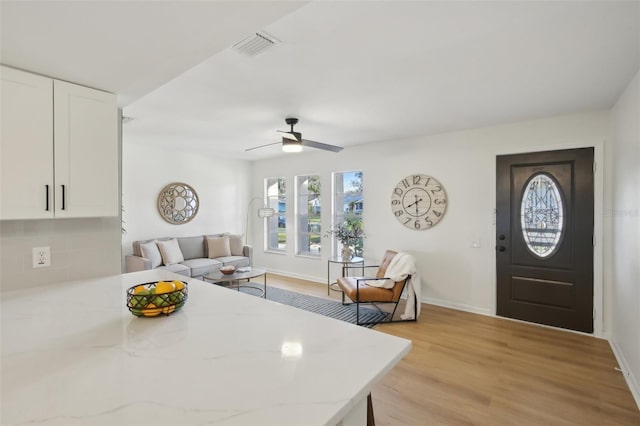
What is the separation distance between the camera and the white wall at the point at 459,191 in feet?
11.4

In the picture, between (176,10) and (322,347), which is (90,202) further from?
(322,347)

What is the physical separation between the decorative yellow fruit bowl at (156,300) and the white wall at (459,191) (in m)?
3.80

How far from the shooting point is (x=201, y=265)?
4.96 meters

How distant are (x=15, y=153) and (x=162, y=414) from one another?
1.60 m

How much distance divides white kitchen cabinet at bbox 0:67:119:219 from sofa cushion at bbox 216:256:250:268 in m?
3.65

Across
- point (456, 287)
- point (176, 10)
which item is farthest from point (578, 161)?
point (176, 10)

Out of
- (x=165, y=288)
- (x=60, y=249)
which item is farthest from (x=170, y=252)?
(x=165, y=288)

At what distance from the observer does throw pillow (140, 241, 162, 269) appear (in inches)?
184

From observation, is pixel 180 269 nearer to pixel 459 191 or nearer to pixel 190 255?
pixel 190 255

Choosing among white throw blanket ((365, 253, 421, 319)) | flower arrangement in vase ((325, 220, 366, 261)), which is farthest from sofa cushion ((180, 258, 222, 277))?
white throw blanket ((365, 253, 421, 319))

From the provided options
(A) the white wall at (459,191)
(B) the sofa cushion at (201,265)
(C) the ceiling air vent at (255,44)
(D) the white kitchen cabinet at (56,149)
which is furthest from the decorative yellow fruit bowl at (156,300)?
(A) the white wall at (459,191)

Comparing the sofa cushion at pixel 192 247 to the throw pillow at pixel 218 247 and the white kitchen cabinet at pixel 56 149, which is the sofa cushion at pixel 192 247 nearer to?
the throw pillow at pixel 218 247

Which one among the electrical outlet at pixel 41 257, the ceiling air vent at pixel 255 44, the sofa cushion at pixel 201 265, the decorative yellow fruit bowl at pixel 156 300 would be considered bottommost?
the sofa cushion at pixel 201 265

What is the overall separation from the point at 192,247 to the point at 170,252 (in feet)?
2.01
